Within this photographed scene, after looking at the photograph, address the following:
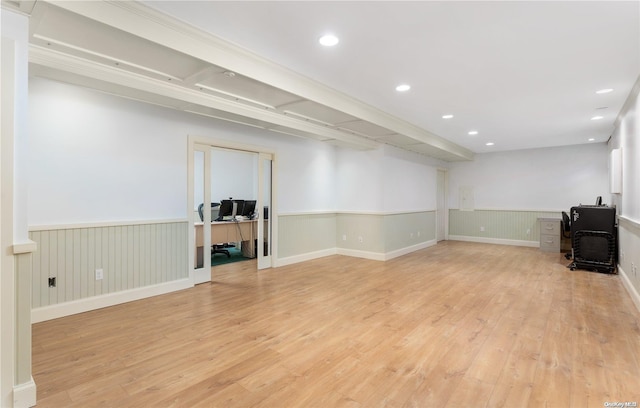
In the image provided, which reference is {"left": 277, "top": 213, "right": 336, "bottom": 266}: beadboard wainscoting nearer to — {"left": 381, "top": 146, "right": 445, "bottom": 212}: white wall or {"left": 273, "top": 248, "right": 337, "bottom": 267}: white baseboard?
{"left": 273, "top": 248, "right": 337, "bottom": 267}: white baseboard

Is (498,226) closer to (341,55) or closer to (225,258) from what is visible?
(225,258)

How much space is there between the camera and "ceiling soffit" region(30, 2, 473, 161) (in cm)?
214

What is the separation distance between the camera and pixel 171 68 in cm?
281

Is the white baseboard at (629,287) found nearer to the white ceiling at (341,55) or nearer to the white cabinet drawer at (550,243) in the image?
the white cabinet drawer at (550,243)

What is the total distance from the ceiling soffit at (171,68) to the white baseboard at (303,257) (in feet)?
8.03

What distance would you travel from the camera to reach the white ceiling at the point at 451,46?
218 centimetres

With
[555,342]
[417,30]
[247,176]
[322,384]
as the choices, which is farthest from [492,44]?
[247,176]

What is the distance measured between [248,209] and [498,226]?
6.59m

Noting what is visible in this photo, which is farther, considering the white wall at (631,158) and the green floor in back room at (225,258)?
the green floor in back room at (225,258)

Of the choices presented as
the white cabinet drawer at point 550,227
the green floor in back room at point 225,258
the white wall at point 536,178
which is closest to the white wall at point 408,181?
the white wall at point 536,178

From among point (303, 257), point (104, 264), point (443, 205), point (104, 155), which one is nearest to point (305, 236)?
point (303, 257)

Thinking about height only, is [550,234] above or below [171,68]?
below

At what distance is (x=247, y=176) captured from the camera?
8.09 metres

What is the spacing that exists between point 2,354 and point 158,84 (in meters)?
2.44
